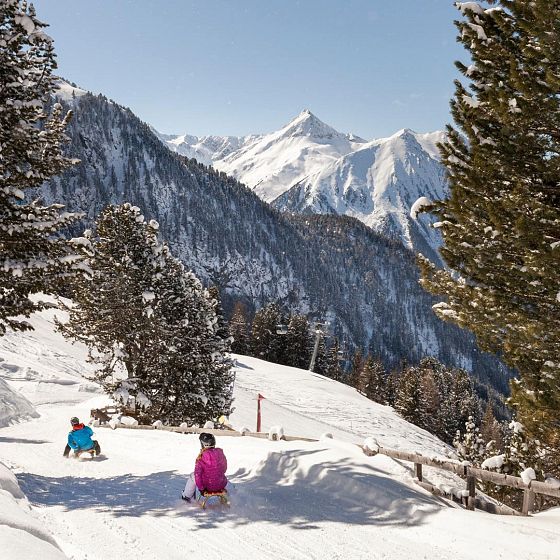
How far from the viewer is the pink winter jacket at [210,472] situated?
319 inches

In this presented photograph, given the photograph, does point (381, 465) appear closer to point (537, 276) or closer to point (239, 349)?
point (537, 276)

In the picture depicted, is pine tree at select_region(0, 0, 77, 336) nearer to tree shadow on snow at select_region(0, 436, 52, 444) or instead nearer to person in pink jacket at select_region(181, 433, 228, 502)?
person in pink jacket at select_region(181, 433, 228, 502)

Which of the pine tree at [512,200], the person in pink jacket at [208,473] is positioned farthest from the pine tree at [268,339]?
the pine tree at [512,200]

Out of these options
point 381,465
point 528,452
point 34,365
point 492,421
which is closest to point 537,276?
point 381,465

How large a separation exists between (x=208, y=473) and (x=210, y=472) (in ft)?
0.12

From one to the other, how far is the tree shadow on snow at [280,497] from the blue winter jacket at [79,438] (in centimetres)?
257

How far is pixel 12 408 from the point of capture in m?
21.2

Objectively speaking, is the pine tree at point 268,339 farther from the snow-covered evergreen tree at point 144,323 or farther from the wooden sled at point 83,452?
the wooden sled at point 83,452

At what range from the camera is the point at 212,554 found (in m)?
6.02

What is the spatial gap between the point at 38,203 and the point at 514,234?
9.66 m

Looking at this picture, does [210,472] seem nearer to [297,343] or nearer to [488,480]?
[488,480]

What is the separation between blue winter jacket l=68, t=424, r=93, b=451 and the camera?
12.8 meters

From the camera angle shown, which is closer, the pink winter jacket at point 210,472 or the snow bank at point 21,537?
the snow bank at point 21,537

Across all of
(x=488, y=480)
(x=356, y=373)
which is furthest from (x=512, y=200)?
(x=356, y=373)
